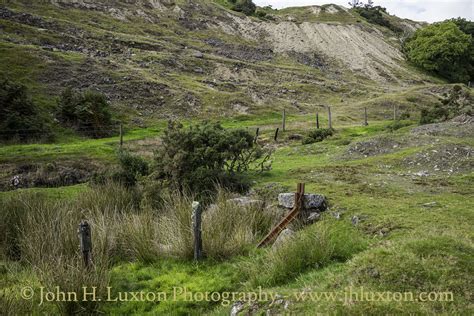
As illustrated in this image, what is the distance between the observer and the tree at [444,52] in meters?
73.6

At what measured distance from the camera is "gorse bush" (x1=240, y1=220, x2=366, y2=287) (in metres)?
7.05

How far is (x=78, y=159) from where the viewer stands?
795 inches

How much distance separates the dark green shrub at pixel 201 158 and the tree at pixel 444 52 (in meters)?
70.9

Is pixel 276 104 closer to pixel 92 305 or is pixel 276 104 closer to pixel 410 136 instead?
pixel 410 136

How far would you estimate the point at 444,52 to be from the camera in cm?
7369

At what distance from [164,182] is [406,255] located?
8169mm

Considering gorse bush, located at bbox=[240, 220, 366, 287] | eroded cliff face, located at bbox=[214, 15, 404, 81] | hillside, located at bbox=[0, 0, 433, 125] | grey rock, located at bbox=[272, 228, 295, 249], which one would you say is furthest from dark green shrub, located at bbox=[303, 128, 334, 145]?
eroded cliff face, located at bbox=[214, 15, 404, 81]

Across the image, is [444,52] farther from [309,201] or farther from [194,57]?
[309,201]

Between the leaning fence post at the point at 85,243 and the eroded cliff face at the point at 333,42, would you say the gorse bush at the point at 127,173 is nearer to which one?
the leaning fence post at the point at 85,243

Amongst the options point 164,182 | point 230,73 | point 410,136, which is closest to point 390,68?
point 230,73

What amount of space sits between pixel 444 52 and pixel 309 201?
74.6 metres

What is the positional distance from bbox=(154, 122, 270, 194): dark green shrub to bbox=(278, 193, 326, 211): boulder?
2.38 meters

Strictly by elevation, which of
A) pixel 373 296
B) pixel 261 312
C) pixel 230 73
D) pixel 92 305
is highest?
pixel 230 73

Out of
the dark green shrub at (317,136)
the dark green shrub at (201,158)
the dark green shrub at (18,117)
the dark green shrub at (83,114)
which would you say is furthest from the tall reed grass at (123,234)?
the dark green shrub at (83,114)
